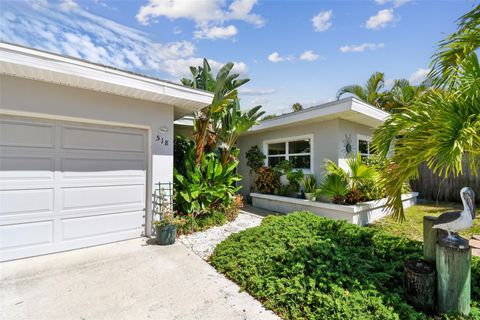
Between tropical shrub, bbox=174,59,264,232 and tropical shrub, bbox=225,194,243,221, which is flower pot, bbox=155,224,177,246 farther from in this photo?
tropical shrub, bbox=225,194,243,221

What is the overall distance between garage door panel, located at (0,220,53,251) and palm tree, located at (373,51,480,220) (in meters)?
5.97

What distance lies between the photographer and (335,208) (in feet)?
21.6

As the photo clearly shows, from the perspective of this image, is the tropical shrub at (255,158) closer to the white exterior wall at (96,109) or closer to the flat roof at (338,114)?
the flat roof at (338,114)

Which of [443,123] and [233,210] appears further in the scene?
[233,210]

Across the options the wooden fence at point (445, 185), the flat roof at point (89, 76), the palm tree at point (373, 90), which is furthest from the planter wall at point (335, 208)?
the palm tree at point (373, 90)

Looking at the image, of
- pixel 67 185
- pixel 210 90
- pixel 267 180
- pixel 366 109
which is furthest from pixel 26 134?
pixel 366 109

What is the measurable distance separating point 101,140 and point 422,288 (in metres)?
5.89

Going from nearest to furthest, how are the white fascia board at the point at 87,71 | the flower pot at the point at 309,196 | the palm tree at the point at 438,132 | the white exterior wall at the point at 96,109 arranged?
the palm tree at the point at 438,132 → the white fascia board at the point at 87,71 → the white exterior wall at the point at 96,109 → the flower pot at the point at 309,196

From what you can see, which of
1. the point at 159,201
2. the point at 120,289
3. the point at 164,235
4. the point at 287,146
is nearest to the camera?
the point at 120,289

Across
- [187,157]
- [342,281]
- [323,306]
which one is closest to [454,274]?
[342,281]

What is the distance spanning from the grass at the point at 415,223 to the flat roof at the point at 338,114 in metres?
3.12

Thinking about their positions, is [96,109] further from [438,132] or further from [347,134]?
[347,134]

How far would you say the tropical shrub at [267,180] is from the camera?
28.5 ft

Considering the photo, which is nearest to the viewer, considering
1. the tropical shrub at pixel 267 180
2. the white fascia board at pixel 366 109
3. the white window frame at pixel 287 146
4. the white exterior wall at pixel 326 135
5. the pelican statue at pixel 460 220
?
the pelican statue at pixel 460 220
